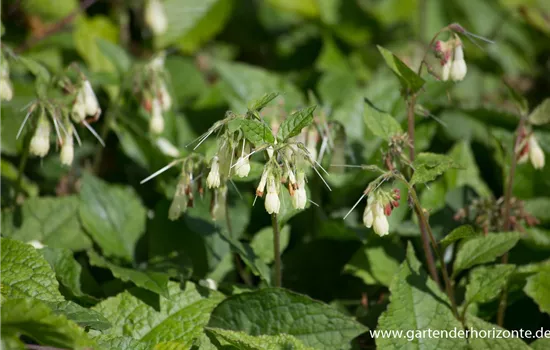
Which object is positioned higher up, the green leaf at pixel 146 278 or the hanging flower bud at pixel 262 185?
the hanging flower bud at pixel 262 185

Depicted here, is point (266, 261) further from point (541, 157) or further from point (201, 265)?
point (541, 157)

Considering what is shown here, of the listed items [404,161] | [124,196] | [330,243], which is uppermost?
[404,161]

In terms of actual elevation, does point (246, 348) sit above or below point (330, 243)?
above

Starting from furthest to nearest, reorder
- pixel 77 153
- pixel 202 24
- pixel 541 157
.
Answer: pixel 202 24 < pixel 77 153 < pixel 541 157

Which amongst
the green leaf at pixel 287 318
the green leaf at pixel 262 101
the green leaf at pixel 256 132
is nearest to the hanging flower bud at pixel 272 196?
the green leaf at pixel 256 132

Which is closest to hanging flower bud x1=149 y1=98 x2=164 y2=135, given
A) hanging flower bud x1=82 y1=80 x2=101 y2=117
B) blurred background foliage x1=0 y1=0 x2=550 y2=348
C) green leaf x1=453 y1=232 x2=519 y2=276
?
blurred background foliage x1=0 y1=0 x2=550 y2=348

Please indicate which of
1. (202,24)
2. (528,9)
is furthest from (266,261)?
(528,9)

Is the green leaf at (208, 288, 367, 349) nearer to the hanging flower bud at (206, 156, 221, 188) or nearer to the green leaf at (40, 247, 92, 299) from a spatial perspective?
the hanging flower bud at (206, 156, 221, 188)

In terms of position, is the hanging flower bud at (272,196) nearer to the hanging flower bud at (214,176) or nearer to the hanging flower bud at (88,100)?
the hanging flower bud at (214,176)
